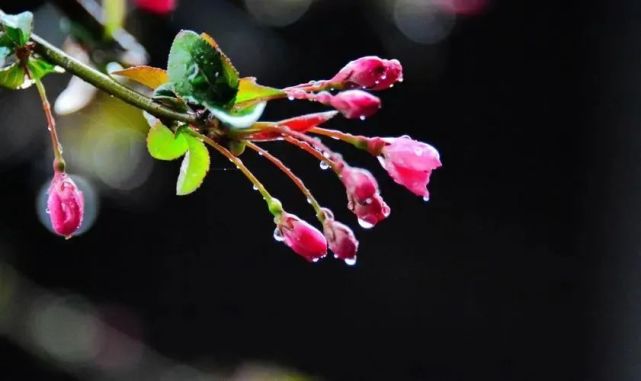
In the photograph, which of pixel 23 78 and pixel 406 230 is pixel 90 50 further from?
pixel 406 230

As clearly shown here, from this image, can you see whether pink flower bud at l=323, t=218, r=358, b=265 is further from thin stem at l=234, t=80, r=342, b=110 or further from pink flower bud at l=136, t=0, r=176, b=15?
pink flower bud at l=136, t=0, r=176, b=15

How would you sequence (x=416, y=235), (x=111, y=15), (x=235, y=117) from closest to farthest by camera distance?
1. (x=235, y=117)
2. (x=111, y=15)
3. (x=416, y=235)

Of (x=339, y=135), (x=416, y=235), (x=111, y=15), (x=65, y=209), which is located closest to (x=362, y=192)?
(x=339, y=135)

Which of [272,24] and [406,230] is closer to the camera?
[272,24]

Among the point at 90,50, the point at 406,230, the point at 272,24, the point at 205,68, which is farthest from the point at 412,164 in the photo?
the point at 406,230

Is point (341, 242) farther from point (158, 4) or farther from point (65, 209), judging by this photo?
point (158, 4)

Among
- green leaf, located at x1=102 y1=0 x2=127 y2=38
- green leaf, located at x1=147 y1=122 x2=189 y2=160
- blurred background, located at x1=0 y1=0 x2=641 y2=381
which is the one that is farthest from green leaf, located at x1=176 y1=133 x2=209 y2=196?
blurred background, located at x1=0 y1=0 x2=641 y2=381

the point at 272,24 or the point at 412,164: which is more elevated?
the point at 272,24
